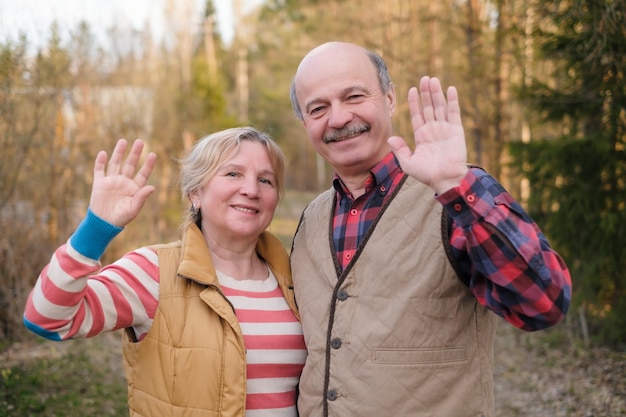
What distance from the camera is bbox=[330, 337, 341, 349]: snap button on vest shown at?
2104 mm

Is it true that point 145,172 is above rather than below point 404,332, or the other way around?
above

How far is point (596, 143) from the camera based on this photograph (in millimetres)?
5719

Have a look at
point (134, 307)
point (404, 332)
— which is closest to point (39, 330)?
point (134, 307)

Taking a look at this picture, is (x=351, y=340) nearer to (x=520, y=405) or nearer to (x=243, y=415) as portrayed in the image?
(x=243, y=415)

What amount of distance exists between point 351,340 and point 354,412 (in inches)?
9.7

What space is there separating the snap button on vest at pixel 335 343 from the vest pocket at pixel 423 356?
0.55 feet

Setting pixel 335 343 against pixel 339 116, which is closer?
pixel 335 343

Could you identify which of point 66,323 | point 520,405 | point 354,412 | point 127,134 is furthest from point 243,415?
point 127,134

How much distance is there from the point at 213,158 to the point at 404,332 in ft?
3.68

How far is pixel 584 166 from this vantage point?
19.9 ft

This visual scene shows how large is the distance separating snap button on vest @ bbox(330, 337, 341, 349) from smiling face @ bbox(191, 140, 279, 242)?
25.8 inches

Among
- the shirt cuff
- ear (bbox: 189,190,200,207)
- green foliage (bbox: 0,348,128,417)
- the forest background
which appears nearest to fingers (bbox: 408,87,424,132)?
the shirt cuff

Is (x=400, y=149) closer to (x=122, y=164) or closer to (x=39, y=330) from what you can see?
(x=122, y=164)

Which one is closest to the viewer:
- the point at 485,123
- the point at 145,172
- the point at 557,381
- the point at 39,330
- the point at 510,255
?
the point at 510,255
